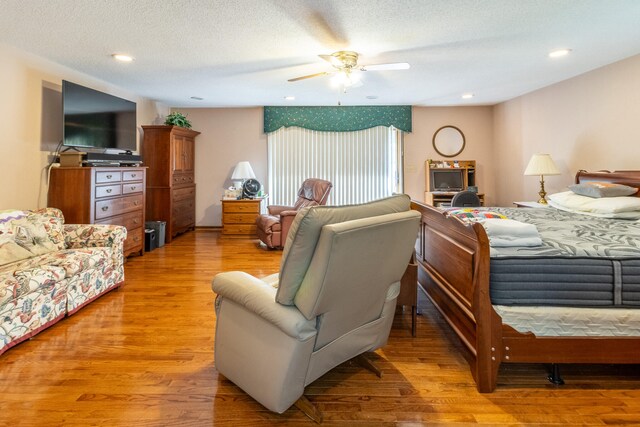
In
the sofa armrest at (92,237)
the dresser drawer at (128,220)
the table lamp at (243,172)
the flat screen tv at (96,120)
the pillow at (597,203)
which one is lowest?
the sofa armrest at (92,237)

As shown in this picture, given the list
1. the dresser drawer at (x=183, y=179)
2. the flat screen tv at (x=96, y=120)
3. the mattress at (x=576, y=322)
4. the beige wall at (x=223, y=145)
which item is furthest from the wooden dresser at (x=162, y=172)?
the mattress at (x=576, y=322)

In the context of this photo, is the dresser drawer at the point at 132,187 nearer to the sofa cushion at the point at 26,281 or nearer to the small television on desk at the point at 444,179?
the sofa cushion at the point at 26,281

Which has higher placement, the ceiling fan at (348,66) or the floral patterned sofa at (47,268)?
the ceiling fan at (348,66)

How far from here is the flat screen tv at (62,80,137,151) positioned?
11.9 ft

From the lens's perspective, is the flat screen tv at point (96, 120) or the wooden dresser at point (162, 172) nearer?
the flat screen tv at point (96, 120)

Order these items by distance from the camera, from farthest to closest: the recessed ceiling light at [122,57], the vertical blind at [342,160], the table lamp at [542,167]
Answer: the vertical blind at [342,160] < the table lamp at [542,167] < the recessed ceiling light at [122,57]

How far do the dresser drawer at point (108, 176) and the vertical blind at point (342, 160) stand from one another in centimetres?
280

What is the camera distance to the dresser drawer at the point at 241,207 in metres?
5.65

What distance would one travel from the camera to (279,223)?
4.86 meters

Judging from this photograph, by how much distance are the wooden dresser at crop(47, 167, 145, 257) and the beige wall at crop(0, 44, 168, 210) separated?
0.19 metres

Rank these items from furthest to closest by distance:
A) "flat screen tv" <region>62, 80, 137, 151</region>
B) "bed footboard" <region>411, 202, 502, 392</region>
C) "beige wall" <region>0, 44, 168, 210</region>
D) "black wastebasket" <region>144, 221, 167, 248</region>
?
"black wastebasket" <region>144, 221, 167, 248</region>, "flat screen tv" <region>62, 80, 137, 151</region>, "beige wall" <region>0, 44, 168, 210</region>, "bed footboard" <region>411, 202, 502, 392</region>

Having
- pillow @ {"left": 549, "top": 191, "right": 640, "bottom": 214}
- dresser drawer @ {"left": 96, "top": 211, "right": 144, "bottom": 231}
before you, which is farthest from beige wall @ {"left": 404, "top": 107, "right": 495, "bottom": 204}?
dresser drawer @ {"left": 96, "top": 211, "right": 144, "bottom": 231}

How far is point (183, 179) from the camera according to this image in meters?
5.83

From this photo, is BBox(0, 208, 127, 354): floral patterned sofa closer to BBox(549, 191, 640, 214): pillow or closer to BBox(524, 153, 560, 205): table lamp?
BBox(549, 191, 640, 214): pillow
